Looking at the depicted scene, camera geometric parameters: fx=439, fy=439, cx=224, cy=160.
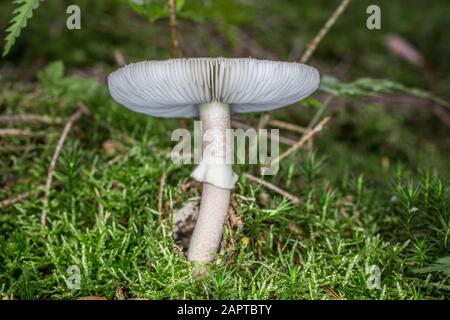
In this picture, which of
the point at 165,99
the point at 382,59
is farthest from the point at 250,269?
the point at 382,59

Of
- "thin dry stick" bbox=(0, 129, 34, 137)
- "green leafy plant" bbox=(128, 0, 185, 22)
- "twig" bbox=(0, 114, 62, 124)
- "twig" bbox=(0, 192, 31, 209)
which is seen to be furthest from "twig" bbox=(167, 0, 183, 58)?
"twig" bbox=(0, 192, 31, 209)

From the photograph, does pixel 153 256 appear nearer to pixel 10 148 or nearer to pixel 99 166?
pixel 99 166

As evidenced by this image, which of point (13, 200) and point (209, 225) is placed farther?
point (13, 200)

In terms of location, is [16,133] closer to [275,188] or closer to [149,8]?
[149,8]

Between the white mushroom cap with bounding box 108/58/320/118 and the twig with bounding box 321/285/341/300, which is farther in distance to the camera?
the twig with bounding box 321/285/341/300

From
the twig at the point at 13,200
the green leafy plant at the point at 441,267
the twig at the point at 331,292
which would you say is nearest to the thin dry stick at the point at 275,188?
the twig at the point at 331,292

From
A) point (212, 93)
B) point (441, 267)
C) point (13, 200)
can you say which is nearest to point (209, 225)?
point (212, 93)

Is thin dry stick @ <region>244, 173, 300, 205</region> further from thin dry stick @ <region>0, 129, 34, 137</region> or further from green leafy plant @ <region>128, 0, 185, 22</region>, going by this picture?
thin dry stick @ <region>0, 129, 34, 137</region>

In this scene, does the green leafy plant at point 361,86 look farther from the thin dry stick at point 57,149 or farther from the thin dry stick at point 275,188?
the thin dry stick at point 57,149
